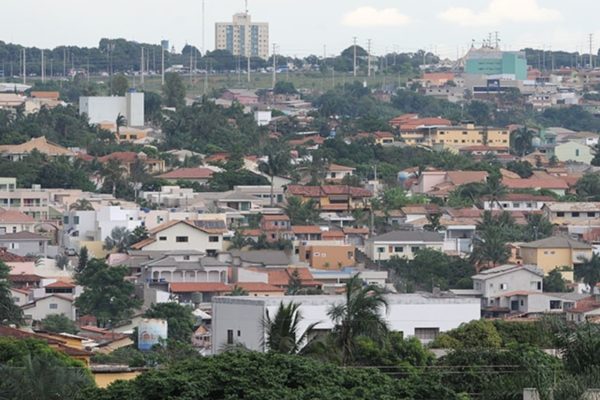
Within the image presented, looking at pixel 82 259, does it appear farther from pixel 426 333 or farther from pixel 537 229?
pixel 426 333

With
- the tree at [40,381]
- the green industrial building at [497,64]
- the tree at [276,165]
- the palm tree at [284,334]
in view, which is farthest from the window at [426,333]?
the green industrial building at [497,64]

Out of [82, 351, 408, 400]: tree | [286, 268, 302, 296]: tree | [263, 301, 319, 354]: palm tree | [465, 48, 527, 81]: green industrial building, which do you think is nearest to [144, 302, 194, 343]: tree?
[286, 268, 302, 296]: tree

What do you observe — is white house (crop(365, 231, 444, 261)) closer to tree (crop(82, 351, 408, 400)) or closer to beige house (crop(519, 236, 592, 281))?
beige house (crop(519, 236, 592, 281))

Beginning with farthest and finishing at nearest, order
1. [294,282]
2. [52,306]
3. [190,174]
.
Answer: [190,174] < [294,282] < [52,306]

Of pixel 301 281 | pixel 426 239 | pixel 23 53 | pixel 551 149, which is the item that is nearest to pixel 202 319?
pixel 301 281

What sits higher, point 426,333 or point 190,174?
point 190,174

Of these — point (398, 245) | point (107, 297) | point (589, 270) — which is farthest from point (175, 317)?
point (398, 245)
